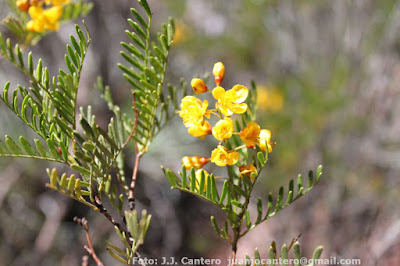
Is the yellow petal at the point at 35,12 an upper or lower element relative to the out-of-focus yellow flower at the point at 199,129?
upper

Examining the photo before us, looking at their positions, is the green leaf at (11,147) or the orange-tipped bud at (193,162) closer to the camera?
the green leaf at (11,147)

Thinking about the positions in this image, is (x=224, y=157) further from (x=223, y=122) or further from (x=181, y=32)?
(x=181, y=32)

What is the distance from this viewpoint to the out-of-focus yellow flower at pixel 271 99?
2719 mm

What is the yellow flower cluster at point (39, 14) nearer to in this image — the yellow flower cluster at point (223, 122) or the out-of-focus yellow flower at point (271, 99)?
the yellow flower cluster at point (223, 122)

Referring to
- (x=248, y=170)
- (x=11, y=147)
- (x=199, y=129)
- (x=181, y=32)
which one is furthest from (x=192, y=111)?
(x=181, y=32)

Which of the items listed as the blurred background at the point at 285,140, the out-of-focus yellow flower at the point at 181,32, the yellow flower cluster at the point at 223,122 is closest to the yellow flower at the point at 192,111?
Answer: the yellow flower cluster at the point at 223,122

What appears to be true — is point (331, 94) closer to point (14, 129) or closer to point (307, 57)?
point (307, 57)

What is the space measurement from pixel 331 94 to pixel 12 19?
194 cm

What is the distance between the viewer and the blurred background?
231cm

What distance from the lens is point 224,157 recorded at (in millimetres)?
569

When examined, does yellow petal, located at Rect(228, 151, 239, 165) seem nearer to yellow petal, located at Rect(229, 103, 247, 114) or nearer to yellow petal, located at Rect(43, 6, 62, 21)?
yellow petal, located at Rect(229, 103, 247, 114)

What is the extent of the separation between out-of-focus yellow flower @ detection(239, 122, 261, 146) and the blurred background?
59.4 inches

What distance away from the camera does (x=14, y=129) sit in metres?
2.46

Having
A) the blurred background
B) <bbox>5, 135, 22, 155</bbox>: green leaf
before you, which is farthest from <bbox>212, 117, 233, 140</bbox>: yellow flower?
the blurred background
